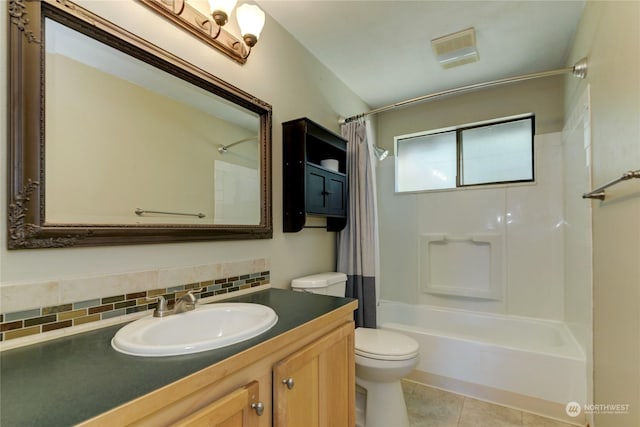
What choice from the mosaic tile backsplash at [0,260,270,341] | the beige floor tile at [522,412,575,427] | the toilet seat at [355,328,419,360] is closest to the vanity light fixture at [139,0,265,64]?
the mosaic tile backsplash at [0,260,270,341]

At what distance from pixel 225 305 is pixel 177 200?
47cm

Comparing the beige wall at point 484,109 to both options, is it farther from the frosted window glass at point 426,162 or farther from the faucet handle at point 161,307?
the faucet handle at point 161,307

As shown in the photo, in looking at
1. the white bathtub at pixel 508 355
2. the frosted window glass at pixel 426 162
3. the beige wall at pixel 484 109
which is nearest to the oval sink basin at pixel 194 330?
the white bathtub at pixel 508 355

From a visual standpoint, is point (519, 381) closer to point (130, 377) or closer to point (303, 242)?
point (303, 242)

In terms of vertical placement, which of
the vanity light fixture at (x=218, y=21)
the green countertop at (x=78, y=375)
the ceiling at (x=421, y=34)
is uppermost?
the ceiling at (x=421, y=34)

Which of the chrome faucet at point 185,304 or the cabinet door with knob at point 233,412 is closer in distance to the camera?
the cabinet door with knob at point 233,412

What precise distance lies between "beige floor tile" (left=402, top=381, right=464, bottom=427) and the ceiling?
231cm

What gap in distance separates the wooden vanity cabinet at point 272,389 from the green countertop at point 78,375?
0.9 inches

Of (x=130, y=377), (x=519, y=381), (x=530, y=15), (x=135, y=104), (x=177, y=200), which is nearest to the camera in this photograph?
(x=130, y=377)

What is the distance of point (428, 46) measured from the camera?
79.2 inches

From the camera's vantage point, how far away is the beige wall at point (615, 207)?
1.04 m

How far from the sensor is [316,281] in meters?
1.77

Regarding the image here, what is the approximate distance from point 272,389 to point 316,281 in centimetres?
92

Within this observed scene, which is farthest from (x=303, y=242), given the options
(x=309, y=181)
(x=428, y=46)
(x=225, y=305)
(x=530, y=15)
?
(x=530, y=15)
